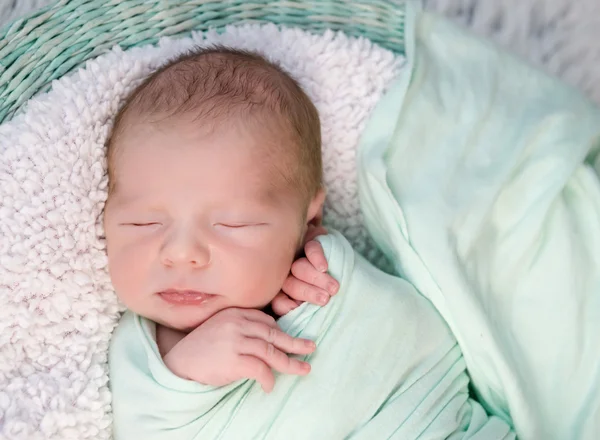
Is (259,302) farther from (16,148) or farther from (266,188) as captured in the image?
(16,148)

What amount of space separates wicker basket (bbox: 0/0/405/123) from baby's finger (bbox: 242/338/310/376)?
0.61 m

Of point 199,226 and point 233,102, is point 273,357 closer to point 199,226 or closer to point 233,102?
point 199,226

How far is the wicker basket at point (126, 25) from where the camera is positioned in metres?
1.36

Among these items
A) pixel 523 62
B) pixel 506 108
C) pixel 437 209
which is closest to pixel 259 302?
pixel 437 209

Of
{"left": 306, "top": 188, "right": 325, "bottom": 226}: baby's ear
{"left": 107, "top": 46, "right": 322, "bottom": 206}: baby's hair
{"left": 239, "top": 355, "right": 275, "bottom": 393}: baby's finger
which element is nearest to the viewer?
{"left": 239, "top": 355, "right": 275, "bottom": 393}: baby's finger

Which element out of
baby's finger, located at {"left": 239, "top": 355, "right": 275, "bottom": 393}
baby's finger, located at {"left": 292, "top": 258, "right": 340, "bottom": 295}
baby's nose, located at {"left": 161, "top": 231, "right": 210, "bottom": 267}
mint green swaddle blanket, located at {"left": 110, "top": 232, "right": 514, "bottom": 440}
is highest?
baby's nose, located at {"left": 161, "top": 231, "right": 210, "bottom": 267}

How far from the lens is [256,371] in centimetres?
110

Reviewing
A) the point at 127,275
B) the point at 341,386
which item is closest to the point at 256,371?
the point at 341,386

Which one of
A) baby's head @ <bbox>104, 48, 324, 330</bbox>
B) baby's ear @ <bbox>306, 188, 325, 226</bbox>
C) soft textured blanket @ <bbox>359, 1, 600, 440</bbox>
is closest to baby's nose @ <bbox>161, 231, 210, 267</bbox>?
baby's head @ <bbox>104, 48, 324, 330</bbox>

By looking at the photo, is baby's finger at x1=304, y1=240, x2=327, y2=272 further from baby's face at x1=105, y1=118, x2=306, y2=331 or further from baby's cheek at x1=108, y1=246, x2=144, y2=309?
baby's cheek at x1=108, y1=246, x2=144, y2=309

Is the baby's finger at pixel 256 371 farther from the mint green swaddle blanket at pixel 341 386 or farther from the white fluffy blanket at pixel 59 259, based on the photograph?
the white fluffy blanket at pixel 59 259

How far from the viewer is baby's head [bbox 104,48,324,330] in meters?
1.15

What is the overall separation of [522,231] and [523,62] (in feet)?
1.16

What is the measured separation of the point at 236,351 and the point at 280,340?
0.07 m
